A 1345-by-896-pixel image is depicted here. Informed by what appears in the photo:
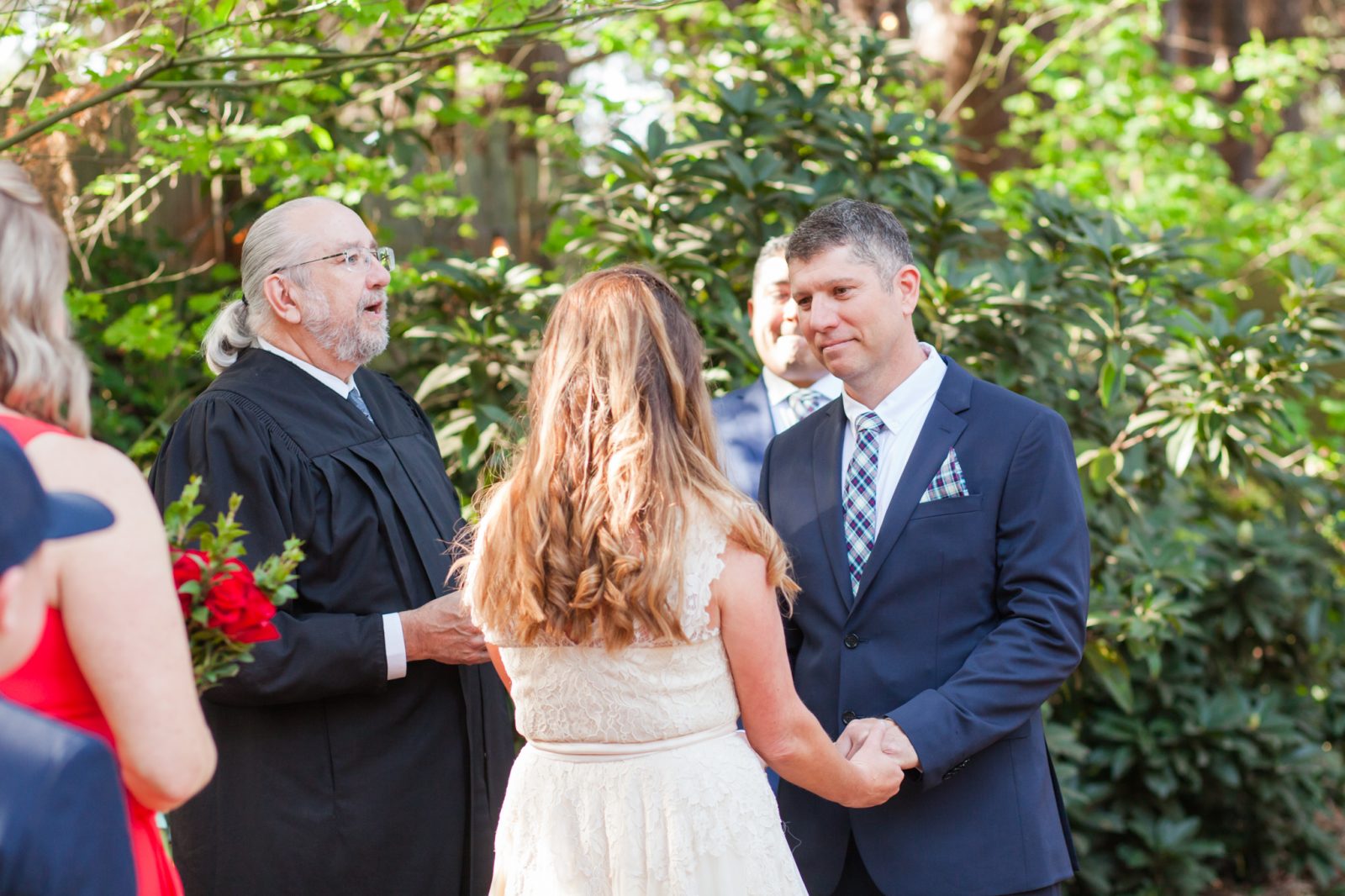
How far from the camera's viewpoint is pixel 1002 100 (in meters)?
7.83

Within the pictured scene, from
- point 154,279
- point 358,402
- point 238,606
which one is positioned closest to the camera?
point 238,606

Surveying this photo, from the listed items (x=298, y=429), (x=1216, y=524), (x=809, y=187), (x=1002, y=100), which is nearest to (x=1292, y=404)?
(x=1216, y=524)

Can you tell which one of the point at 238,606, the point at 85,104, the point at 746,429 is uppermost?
the point at 85,104

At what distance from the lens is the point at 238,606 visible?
1.73 meters

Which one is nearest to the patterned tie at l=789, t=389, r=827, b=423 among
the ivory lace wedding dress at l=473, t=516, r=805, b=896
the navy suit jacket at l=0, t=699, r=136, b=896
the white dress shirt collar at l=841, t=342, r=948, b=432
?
the white dress shirt collar at l=841, t=342, r=948, b=432

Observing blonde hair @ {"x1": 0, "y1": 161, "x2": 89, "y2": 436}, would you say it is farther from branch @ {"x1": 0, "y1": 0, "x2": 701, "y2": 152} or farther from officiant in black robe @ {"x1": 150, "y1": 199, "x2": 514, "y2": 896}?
branch @ {"x1": 0, "y1": 0, "x2": 701, "y2": 152}

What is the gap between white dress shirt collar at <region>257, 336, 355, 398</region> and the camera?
2871 mm

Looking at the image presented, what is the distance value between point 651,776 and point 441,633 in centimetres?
75

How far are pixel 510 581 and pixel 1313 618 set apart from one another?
170 inches

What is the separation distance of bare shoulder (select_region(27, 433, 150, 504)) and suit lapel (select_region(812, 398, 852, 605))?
1.41 meters

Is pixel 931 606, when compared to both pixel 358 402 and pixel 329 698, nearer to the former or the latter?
pixel 329 698

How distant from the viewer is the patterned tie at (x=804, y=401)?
3635 mm

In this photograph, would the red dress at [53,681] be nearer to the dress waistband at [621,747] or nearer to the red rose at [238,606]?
the red rose at [238,606]

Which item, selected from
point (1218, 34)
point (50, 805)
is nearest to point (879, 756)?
point (50, 805)
